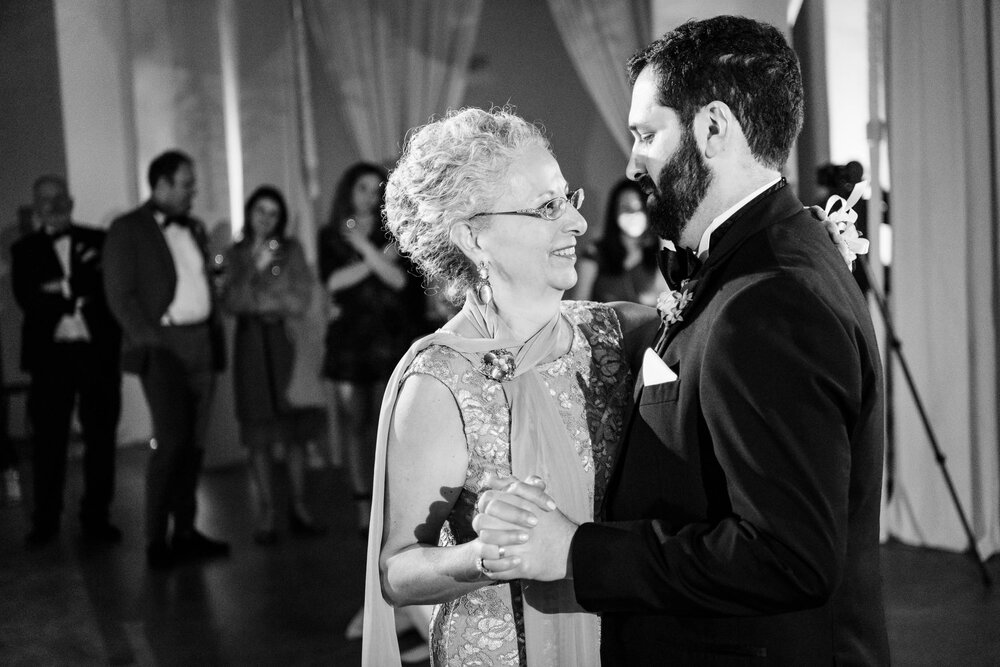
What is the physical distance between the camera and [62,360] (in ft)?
17.5

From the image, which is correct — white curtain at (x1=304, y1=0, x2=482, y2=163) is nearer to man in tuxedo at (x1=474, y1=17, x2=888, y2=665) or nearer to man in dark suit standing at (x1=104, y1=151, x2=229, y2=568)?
man in dark suit standing at (x1=104, y1=151, x2=229, y2=568)

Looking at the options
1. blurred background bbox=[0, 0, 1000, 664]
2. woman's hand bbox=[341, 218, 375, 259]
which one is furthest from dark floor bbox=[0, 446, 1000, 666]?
woman's hand bbox=[341, 218, 375, 259]

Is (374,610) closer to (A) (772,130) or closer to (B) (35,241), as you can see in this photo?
(A) (772,130)

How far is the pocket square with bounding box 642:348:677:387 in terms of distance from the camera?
1353mm

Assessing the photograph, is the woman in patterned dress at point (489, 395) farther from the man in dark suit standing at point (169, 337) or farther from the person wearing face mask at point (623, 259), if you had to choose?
the person wearing face mask at point (623, 259)

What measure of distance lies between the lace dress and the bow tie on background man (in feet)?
0.90

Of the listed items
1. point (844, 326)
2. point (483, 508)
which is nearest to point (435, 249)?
point (483, 508)

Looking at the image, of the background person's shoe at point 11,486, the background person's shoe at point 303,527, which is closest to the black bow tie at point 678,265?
the background person's shoe at point 303,527

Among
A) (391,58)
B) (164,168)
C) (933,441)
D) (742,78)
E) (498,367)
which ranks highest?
(391,58)

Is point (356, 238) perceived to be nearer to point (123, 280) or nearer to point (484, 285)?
point (123, 280)

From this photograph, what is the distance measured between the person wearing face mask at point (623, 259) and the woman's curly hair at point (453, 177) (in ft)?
12.0

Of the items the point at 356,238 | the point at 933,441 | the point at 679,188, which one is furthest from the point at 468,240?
the point at 356,238

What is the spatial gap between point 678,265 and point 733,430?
0.39 meters

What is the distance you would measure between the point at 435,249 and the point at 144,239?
3623 millimetres
